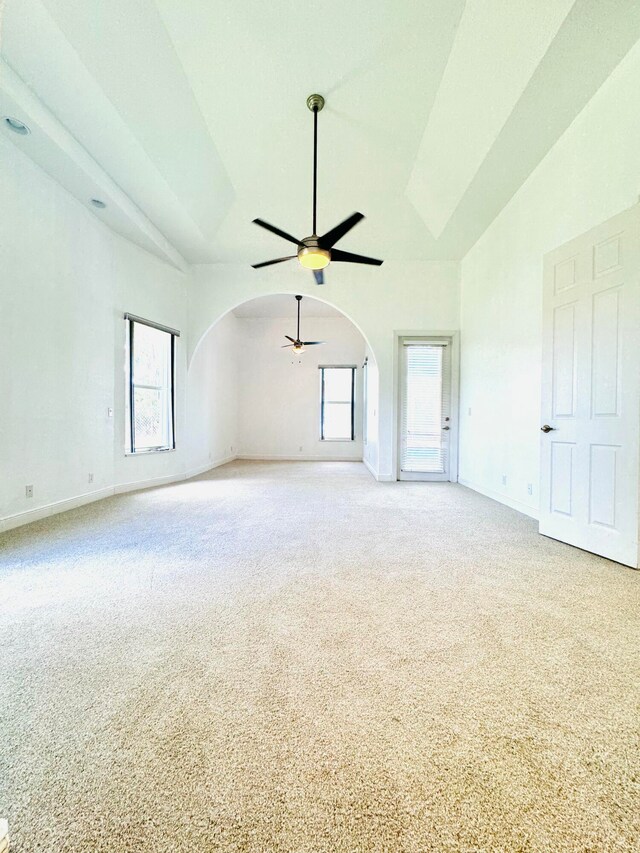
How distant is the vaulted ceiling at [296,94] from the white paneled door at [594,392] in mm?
1184

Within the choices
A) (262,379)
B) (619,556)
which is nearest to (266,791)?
(619,556)

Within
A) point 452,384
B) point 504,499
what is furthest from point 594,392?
point 452,384

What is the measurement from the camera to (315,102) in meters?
3.13

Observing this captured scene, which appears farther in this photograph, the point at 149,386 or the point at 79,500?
the point at 149,386

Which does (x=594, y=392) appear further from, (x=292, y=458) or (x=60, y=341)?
(x=292, y=458)

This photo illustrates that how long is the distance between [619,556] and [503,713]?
1.92 m

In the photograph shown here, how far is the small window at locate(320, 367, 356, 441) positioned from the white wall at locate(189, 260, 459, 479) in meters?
3.58

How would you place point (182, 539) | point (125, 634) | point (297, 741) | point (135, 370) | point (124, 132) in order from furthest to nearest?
point (135, 370)
point (124, 132)
point (182, 539)
point (125, 634)
point (297, 741)

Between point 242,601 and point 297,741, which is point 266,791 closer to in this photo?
point 297,741

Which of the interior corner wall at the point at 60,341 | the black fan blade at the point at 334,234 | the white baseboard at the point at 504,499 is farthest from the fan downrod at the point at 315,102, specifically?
the white baseboard at the point at 504,499

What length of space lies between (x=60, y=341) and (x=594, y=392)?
489 centimetres

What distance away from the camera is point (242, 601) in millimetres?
1896

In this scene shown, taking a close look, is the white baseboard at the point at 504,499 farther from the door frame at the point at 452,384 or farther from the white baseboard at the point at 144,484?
the white baseboard at the point at 144,484

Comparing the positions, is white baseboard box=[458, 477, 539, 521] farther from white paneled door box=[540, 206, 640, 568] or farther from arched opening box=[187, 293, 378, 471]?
arched opening box=[187, 293, 378, 471]
